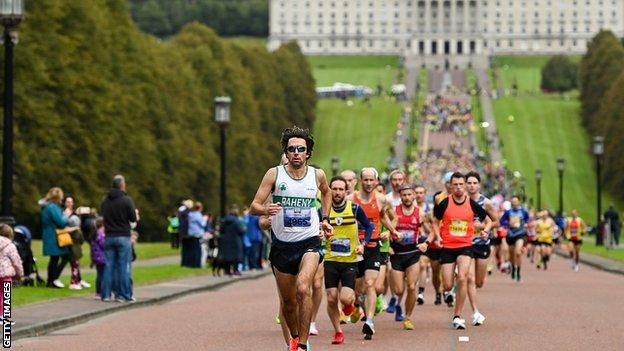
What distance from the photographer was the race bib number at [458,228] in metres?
22.5

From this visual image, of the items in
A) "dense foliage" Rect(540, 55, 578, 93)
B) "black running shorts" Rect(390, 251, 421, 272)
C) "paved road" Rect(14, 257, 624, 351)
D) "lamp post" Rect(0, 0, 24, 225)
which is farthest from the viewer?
"dense foliage" Rect(540, 55, 578, 93)

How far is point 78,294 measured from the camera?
29.8 meters

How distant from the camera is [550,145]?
422 feet

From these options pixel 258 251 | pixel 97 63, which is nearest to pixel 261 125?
pixel 97 63

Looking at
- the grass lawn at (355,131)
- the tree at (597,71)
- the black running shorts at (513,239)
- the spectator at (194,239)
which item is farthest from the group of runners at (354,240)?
the tree at (597,71)

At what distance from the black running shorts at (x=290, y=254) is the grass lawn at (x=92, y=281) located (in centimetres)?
987

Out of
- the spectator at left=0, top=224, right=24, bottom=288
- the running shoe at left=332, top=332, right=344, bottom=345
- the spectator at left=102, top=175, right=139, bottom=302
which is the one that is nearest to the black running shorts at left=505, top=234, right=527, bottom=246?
the spectator at left=102, top=175, right=139, bottom=302

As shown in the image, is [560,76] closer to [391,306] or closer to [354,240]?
[391,306]

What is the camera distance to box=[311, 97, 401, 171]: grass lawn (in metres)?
126

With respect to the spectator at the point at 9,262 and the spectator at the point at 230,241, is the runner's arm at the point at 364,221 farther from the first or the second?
the spectator at the point at 230,241

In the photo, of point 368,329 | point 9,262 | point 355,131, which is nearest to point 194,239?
point 9,262

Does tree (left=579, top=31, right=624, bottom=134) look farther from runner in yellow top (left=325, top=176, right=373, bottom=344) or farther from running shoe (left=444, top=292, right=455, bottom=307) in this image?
runner in yellow top (left=325, top=176, right=373, bottom=344)

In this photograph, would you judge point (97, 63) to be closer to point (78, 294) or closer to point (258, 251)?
point (258, 251)

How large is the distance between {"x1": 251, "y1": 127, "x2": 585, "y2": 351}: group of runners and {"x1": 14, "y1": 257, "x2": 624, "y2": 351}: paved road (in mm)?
479
